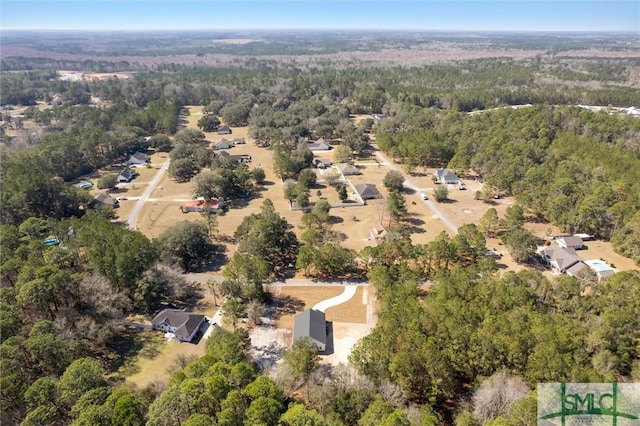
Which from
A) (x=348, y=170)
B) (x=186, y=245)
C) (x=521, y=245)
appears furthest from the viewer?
(x=348, y=170)

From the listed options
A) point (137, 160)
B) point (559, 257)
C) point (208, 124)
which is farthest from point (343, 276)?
point (208, 124)

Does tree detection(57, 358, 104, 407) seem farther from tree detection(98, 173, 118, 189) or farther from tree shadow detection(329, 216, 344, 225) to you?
tree detection(98, 173, 118, 189)

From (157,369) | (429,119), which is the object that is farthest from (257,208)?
(429,119)

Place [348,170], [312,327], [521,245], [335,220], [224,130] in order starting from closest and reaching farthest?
[312,327], [521,245], [335,220], [348,170], [224,130]

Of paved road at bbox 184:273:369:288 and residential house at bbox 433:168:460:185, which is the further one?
residential house at bbox 433:168:460:185

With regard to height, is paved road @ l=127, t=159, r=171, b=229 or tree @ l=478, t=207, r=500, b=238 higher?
tree @ l=478, t=207, r=500, b=238

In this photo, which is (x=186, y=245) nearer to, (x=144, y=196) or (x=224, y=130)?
(x=144, y=196)

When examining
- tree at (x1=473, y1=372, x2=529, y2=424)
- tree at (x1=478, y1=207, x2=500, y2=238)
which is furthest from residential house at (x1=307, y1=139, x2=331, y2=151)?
tree at (x1=473, y1=372, x2=529, y2=424)

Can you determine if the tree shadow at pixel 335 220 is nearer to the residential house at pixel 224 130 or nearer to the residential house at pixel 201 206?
the residential house at pixel 201 206
